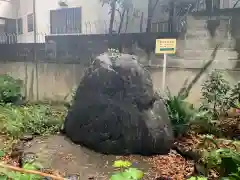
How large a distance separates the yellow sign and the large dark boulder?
1305mm

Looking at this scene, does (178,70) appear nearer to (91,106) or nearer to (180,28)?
(180,28)

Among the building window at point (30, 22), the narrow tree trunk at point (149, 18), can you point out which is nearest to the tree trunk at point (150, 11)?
the narrow tree trunk at point (149, 18)

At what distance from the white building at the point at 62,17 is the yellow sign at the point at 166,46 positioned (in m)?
0.67

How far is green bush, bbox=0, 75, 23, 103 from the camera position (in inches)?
268

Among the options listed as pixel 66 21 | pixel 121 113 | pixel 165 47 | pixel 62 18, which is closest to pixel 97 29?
pixel 66 21

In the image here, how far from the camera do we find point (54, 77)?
7293 millimetres

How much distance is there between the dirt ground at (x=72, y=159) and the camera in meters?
3.70

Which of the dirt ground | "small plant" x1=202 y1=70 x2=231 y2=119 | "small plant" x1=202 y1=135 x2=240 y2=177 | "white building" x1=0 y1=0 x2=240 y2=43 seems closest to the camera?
"small plant" x1=202 y1=135 x2=240 y2=177

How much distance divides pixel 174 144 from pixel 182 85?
1.62 metres

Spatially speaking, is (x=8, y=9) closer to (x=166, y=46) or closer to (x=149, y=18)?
(x=149, y=18)

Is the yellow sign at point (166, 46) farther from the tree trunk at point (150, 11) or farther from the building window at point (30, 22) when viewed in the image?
the building window at point (30, 22)

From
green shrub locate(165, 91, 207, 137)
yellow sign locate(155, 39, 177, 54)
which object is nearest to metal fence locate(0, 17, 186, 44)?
yellow sign locate(155, 39, 177, 54)

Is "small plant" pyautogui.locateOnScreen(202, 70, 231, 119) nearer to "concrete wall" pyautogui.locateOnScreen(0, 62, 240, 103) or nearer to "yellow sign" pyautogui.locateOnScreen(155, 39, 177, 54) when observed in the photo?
"concrete wall" pyautogui.locateOnScreen(0, 62, 240, 103)

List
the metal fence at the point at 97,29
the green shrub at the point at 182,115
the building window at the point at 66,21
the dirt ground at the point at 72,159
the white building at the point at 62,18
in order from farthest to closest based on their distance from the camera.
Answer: the building window at the point at 66,21, the white building at the point at 62,18, the metal fence at the point at 97,29, the green shrub at the point at 182,115, the dirt ground at the point at 72,159
